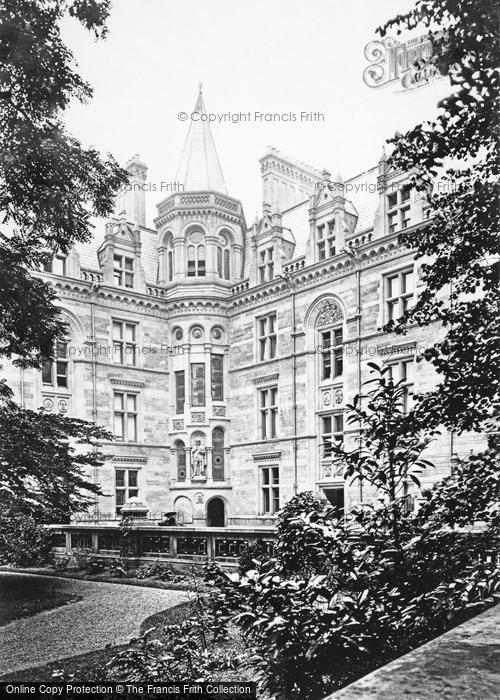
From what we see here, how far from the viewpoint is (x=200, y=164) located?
2689 cm

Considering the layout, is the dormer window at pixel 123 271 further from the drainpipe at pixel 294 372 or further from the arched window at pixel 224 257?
the drainpipe at pixel 294 372

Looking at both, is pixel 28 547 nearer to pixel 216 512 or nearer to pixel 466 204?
pixel 216 512

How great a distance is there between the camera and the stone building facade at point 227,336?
21.1 metres

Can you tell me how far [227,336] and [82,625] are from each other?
17.9 meters

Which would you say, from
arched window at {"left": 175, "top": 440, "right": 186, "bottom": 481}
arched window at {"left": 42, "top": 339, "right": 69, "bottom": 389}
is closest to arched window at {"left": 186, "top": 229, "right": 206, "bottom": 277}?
arched window at {"left": 42, "top": 339, "right": 69, "bottom": 389}

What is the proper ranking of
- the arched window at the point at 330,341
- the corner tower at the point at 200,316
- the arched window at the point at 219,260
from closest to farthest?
the arched window at the point at 330,341, the corner tower at the point at 200,316, the arched window at the point at 219,260

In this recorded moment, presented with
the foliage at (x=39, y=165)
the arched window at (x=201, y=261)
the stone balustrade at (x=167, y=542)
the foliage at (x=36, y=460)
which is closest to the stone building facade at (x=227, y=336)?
the arched window at (x=201, y=261)

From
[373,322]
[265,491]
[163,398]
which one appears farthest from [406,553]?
[163,398]

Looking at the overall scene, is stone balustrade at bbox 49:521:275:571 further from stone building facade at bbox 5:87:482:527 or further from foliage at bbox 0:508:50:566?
stone building facade at bbox 5:87:482:527

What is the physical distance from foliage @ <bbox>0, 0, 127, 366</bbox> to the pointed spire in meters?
19.3

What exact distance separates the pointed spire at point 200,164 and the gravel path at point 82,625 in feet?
62.5

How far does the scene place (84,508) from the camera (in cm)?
1121

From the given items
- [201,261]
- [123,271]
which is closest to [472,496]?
[123,271]

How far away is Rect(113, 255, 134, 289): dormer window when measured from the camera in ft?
82.1
